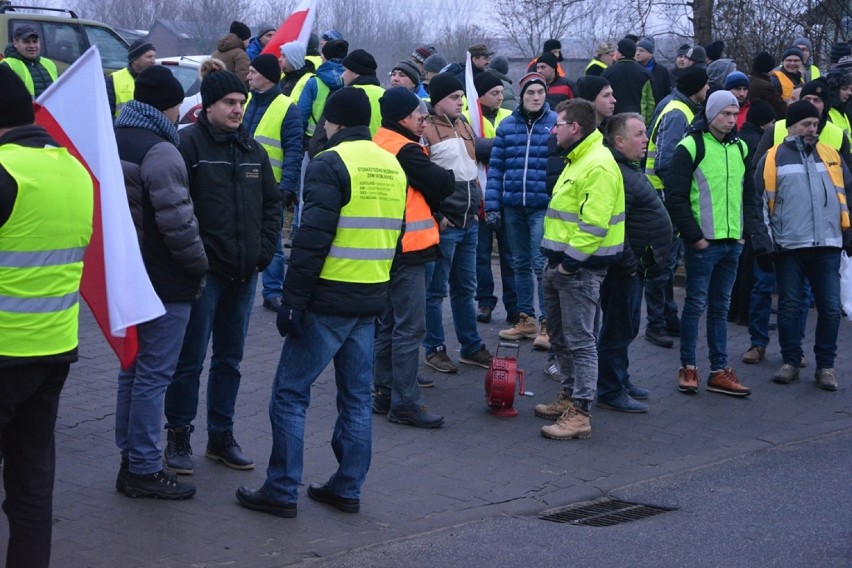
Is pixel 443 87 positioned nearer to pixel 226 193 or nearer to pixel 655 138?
pixel 226 193

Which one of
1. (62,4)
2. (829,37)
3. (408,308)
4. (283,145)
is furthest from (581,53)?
(408,308)

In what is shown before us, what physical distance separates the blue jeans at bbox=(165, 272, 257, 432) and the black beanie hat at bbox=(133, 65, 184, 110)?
91 centimetres

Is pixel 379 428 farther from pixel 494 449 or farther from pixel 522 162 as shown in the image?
pixel 522 162

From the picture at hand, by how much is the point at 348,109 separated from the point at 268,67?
380 cm

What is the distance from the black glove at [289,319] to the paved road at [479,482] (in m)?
0.94

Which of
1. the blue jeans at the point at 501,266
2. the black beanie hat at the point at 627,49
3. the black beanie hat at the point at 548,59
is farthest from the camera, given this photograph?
the black beanie hat at the point at 627,49

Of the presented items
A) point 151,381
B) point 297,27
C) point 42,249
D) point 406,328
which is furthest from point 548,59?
point 42,249

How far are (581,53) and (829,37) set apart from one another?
62.6 ft

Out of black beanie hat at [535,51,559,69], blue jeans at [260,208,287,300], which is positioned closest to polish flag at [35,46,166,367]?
blue jeans at [260,208,287,300]

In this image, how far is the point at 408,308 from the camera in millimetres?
7617

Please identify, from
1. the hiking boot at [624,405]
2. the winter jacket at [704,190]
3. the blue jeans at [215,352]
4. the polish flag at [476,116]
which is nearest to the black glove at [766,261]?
the winter jacket at [704,190]

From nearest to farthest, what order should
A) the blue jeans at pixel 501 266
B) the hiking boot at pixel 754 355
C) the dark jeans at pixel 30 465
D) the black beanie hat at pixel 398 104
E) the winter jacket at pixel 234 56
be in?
the dark jeans at pixel 30 465
the black beanie hat at pixel 398 104
the hiking boot at pixel 754 355
the blue jeans at pixel 501 266
the winter jacket at pixel 234 56

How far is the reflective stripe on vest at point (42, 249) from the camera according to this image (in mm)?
4512

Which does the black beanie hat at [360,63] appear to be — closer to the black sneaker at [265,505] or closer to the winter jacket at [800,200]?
the winter jacket at [800,200]
